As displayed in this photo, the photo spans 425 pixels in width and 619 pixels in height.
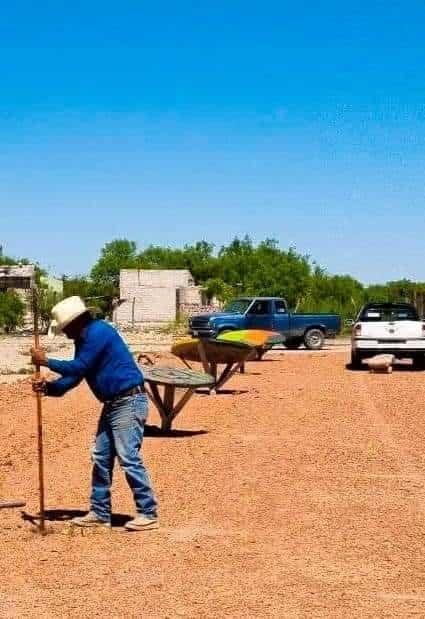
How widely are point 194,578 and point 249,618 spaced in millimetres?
804

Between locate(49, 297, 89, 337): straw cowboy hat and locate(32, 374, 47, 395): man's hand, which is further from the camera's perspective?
locate(32, 374, 47, 395): man's hand

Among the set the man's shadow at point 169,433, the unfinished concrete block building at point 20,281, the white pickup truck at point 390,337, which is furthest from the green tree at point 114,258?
the man's shadow at point 169,433

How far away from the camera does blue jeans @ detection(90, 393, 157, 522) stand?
297 inches

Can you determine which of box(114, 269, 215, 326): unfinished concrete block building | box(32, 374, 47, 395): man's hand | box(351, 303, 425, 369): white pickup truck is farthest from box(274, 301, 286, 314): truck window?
box(32, 374, 47, 395): man's hand

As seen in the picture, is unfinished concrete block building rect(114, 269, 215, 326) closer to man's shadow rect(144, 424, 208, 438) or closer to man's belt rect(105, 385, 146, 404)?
man's shadow rect(144, 424, 208, 438)

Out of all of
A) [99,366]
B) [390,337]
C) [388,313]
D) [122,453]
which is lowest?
[122,453]

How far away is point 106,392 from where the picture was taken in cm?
755

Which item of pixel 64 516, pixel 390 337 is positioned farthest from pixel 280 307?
pixel 64 516

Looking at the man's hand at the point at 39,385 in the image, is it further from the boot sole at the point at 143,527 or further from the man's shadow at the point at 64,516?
the boot sole at the point at 143,527

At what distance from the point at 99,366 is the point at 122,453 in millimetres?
664

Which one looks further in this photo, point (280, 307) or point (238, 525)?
point (280, 307)

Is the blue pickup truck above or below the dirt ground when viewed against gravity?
above

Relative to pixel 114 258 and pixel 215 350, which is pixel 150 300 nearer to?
pixel 215 350

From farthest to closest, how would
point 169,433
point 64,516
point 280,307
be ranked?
1. point 280,307
2. point 169,433
3. point 64,516
